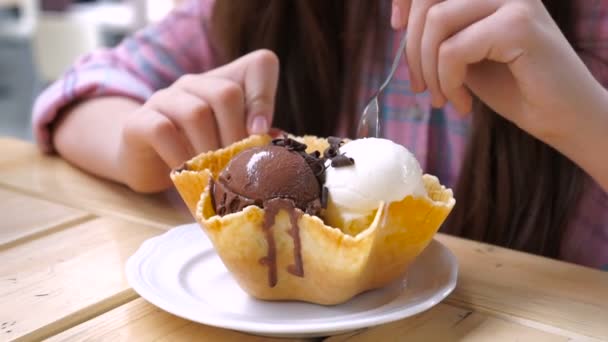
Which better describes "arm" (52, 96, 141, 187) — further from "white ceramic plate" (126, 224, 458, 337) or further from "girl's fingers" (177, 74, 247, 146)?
"white ceramic plate" (126, 224, 458, 337)

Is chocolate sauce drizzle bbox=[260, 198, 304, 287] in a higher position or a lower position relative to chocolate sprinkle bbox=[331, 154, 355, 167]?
lower

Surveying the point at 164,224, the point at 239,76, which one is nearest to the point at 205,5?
the point at 239,76

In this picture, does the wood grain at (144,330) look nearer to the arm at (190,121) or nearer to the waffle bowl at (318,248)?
the waffle bowl at (318,248)

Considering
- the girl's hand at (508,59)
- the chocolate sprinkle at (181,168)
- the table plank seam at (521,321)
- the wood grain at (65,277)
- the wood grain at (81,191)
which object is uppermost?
the girl's hand at (508,59)

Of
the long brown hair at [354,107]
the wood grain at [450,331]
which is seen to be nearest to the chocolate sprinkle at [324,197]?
the wood grain at [450,331]

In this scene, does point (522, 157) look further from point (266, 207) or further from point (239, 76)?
point (266, 207)

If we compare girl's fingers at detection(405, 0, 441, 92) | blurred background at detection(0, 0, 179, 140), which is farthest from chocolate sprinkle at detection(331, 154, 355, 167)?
blurred background at detection(0, 0, 179, 140)
